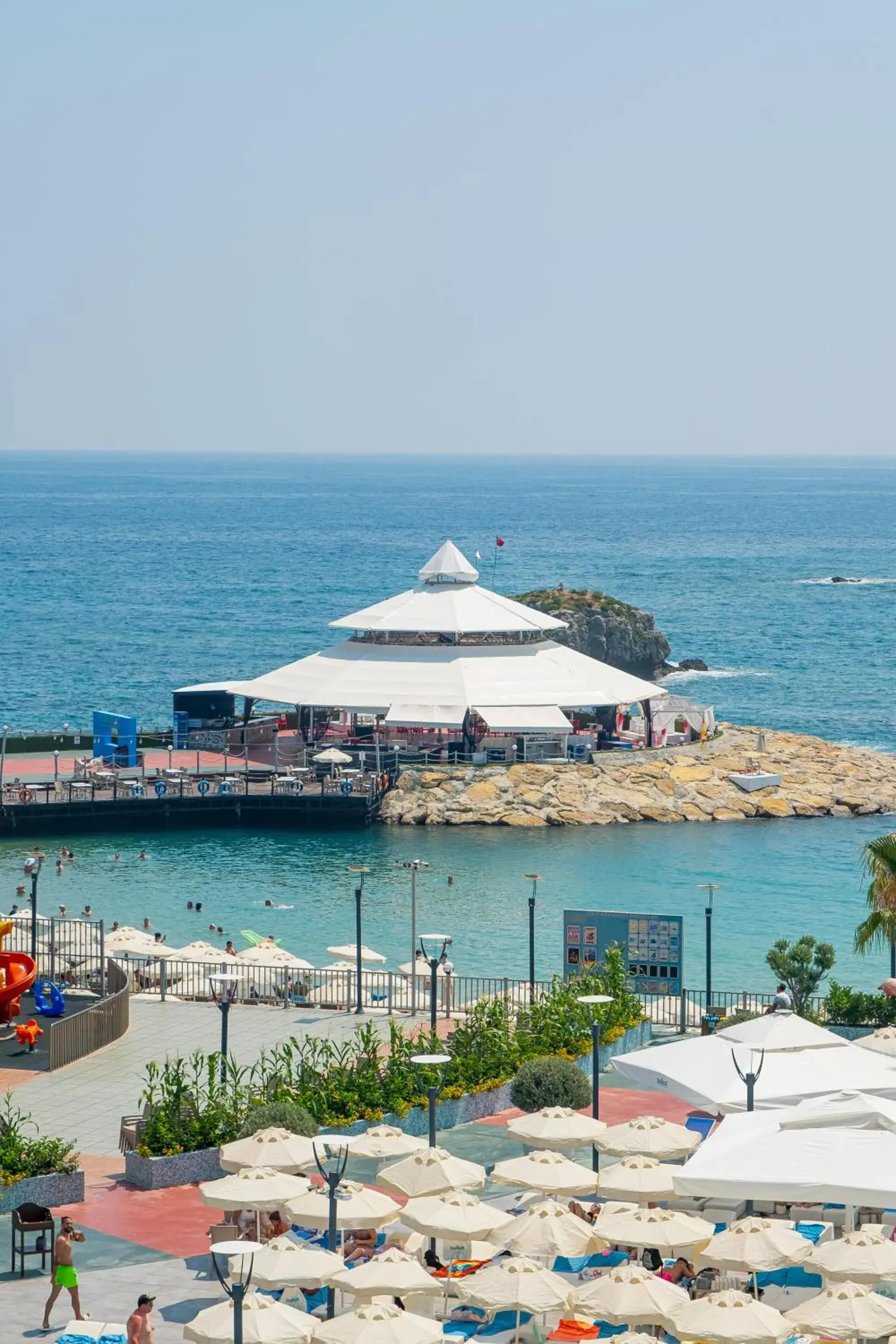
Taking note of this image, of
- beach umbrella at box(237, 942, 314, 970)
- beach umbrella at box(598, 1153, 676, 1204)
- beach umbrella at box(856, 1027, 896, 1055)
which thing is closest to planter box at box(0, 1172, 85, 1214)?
beach umbrella at box(598, 1153, 676, 1204)

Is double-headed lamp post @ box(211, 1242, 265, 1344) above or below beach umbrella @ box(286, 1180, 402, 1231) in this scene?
above

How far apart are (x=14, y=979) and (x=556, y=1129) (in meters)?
12.3

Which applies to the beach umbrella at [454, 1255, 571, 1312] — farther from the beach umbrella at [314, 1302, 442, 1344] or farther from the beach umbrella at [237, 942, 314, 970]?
the beach umbrella at [237, 942, 314, 970]

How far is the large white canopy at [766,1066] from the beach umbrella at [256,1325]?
877 cm

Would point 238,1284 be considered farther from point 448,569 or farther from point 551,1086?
point 448,569

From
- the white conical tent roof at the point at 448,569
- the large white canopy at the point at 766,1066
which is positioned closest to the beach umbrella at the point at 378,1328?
the large white canopy at the point at 766,1066

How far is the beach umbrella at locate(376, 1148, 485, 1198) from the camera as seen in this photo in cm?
2534

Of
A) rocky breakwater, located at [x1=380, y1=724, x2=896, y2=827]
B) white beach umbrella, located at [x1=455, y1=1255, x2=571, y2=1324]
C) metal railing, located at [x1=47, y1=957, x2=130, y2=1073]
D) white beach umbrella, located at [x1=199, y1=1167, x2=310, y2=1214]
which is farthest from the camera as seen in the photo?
rocky breakwater, located at [x1=380, y1=724, x2=896, y2=827]

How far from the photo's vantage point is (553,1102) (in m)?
30.2

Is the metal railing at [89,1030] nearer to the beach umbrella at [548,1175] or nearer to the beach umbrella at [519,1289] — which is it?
the beach umbrella at [548,1175]

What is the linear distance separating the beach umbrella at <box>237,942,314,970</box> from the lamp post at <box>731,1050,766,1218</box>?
50.2 ft

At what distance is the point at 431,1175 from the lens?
2545 cm

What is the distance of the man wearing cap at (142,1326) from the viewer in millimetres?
21453

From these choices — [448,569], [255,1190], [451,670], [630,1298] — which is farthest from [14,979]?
[448,569]
